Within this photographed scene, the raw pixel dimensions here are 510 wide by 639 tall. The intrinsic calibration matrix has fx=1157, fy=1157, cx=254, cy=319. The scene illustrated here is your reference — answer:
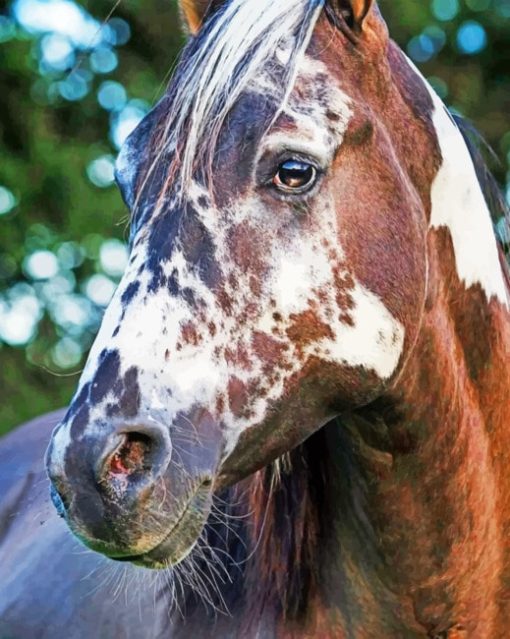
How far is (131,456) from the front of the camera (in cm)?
178

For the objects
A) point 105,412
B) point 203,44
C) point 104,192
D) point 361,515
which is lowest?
point 104,192

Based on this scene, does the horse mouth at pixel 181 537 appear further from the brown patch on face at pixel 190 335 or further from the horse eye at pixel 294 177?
the horse eye at pixel 294 177

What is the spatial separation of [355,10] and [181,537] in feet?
3.33

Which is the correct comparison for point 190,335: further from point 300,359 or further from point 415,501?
point 415,501

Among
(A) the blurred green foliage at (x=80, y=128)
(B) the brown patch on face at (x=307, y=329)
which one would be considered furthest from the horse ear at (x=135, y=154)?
(A) the blurred green foliage at (x=80, y=128)

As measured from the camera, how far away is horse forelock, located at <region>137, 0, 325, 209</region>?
1.98 metres

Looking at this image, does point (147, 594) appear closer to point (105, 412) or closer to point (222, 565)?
point (222, 565)

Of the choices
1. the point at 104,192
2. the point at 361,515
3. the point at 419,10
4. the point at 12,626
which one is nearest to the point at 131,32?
the point at 104,192

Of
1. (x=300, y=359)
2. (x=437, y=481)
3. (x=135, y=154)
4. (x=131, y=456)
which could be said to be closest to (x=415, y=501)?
(x=437, y=481)

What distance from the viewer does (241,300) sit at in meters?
1.92

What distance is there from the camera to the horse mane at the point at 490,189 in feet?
7.96

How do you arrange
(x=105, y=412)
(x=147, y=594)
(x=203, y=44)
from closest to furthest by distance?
(x=105, y=412)
(x=203, y=44)
(x=147, y=594)

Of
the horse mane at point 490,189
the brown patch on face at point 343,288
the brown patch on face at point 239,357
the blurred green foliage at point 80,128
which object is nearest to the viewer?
the brown patch on face at point 239,357

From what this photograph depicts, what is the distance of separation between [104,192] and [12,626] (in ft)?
17.3
